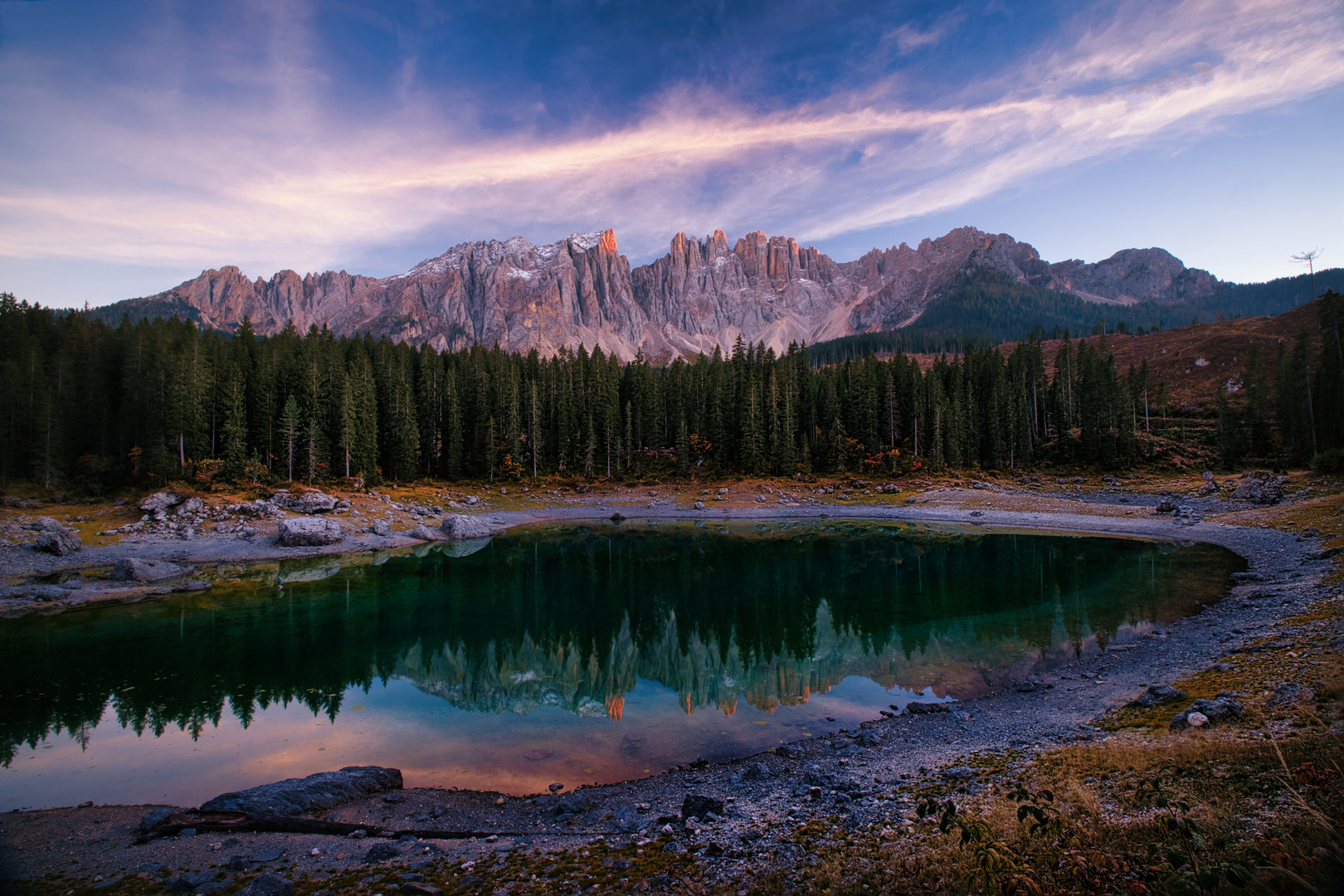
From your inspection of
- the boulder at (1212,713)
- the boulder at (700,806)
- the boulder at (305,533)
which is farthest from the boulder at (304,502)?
the boulder at (1212,713)

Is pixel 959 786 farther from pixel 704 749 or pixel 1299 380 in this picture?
pixel 1299 380

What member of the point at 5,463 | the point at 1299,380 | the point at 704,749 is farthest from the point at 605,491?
the point at 1299,380

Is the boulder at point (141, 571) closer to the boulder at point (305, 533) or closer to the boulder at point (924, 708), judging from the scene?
the boulder at point (305, 533)

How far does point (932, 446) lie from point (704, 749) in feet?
252

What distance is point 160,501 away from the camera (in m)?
46.2

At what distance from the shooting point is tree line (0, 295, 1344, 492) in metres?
55.1

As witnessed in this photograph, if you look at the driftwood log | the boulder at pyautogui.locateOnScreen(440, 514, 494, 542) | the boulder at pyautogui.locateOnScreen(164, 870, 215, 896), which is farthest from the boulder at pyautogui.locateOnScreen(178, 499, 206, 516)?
the boulder at pyautogui.locateOnScreen(164, 870, 215, 896)

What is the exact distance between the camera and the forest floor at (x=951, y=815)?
6.39 m

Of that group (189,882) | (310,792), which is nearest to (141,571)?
(310,792)

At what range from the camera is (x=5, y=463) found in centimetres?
4862

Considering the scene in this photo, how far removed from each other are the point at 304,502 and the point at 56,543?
662 inches

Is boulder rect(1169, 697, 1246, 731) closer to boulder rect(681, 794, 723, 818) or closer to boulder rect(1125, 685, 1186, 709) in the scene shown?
boulder rect(1125, 685, 1186, 709)

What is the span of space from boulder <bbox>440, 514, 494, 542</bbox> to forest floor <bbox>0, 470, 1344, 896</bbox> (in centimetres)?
4388

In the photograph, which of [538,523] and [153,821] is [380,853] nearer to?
[153,821]
